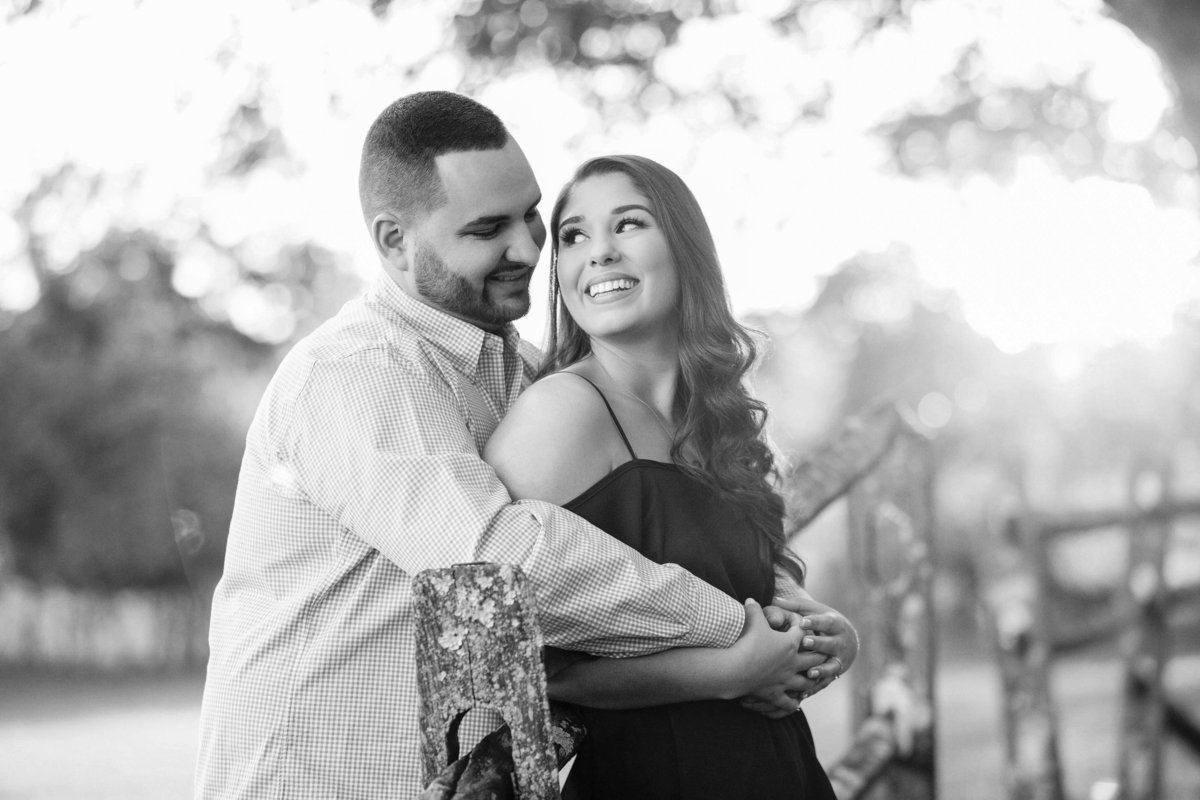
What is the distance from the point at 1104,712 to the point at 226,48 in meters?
11.7

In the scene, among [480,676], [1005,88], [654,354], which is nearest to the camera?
[480,676]

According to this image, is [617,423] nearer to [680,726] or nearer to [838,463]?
[680,726]

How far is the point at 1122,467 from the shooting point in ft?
43.7

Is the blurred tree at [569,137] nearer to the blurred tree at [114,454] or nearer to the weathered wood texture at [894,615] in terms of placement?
the weathered wood texture at [894,615]

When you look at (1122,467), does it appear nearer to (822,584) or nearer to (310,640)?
(822,584)

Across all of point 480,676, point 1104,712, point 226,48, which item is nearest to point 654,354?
point 480,676

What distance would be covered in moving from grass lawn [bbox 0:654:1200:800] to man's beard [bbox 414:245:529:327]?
5.72 m

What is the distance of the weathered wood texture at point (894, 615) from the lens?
3.61m

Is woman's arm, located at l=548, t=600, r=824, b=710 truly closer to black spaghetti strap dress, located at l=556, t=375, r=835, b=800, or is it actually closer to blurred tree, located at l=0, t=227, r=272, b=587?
black spaghetti strap dress, located at l=556, t=375, r=835, b=800

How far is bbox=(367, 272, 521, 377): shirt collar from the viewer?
2.36m

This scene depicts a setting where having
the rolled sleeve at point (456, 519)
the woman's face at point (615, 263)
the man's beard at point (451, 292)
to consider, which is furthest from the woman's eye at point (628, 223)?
the rolled sleeve at point (456, 519)

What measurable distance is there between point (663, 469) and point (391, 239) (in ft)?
2.42

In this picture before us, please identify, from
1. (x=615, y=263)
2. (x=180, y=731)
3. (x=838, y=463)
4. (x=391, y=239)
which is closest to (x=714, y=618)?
(x=615, y=263)

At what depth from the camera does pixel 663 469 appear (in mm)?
2264
